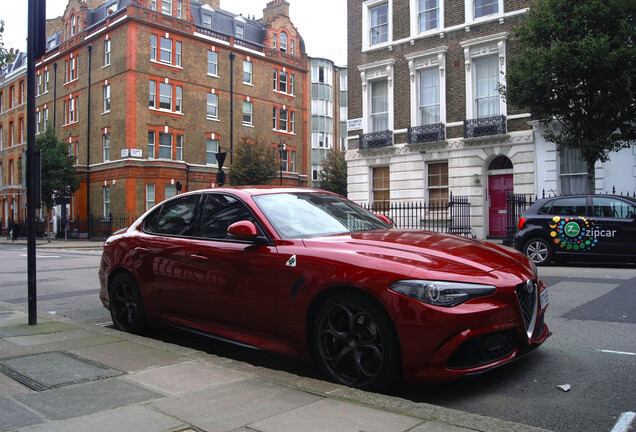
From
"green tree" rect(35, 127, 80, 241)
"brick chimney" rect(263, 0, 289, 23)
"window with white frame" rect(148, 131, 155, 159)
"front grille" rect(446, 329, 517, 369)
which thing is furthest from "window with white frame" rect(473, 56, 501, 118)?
"brick chimney" rect(263, 0, 289, 23)

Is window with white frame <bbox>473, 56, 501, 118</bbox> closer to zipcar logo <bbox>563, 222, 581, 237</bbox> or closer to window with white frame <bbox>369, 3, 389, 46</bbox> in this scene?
window with white frame <bbox>369, 3, 389, 46</bbox>

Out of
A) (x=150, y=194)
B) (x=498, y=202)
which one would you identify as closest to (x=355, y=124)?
(x=498, y=202)

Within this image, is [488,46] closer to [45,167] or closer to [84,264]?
[84,264]

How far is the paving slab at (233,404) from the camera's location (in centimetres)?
310

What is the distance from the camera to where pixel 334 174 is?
1750 inches

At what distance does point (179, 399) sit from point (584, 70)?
50.2 feet

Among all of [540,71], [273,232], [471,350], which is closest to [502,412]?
[471,350]

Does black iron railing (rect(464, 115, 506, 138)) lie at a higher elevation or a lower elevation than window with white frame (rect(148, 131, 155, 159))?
lower

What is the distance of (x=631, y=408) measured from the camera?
347cm

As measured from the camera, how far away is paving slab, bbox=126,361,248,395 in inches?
147

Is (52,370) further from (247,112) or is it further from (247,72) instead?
(247,72)

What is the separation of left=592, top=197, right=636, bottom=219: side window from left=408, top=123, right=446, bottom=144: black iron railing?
447 inches

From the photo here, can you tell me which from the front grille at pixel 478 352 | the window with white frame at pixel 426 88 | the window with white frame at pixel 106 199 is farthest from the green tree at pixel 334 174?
the front grille at pixel 478 352

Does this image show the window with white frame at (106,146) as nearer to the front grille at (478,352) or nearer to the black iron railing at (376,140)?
the black iron railing at (376,140)
